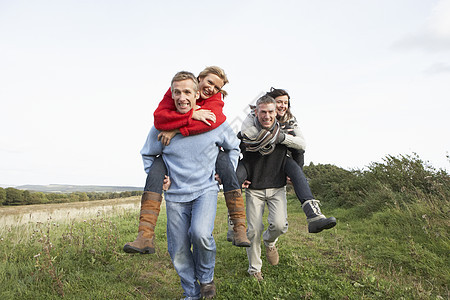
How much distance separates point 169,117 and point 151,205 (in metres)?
0.98

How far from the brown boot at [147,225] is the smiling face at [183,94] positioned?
100 cm

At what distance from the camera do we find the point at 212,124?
3264mm

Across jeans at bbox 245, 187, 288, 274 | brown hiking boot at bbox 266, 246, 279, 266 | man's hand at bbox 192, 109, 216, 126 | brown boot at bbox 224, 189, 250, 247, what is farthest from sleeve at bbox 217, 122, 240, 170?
brown hiking boot at bbox 266, 246, 279, 266

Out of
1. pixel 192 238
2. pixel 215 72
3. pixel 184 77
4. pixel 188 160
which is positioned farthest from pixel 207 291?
pixel 215 72

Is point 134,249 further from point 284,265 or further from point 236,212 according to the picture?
point 284,265

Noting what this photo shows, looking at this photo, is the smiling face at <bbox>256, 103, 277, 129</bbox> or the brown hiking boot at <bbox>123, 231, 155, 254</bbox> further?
the smiling face at <bbox>256, 103, 277, 129</bbox>

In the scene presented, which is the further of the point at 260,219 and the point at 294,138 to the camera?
the point at 260,219

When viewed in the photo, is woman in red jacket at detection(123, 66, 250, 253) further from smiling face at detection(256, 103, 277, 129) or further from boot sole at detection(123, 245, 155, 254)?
smiling face at detection(256, 103, 277, 129)

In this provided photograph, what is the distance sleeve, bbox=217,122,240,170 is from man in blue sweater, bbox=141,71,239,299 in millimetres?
72

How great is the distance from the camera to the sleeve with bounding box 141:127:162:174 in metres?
3.33

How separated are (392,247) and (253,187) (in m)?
3.30

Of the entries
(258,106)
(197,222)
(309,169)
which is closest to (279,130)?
(258,106)

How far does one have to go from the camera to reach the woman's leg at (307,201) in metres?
3.43

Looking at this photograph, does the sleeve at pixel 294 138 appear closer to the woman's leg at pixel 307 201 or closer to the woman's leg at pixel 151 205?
the woman's leg at pixel 307 201
